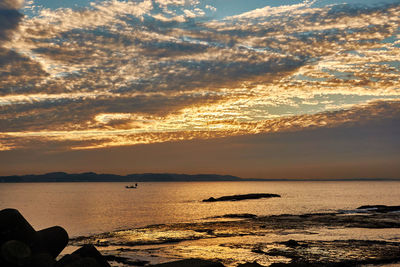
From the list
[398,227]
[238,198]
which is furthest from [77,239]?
[238,198]

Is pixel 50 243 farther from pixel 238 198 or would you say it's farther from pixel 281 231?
pixel 238 198

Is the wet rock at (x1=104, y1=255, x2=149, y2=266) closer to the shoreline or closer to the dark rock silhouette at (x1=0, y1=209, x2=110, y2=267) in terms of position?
the shoreline

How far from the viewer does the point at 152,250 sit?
34844 millimetres

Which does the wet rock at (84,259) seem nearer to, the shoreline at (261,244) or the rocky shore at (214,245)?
the rocky shore at (214,245)

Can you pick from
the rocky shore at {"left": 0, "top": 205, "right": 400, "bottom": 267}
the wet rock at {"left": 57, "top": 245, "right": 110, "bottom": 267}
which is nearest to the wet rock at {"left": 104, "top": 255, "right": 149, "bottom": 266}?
the rocky shore at {"left": 0, "top": 205, "right": 400, "bottom": 267}

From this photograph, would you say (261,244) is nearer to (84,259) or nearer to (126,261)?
(126,261)

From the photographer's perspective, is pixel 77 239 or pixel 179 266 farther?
pixel 77 239

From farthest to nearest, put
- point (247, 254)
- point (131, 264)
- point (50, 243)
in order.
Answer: point (247, 254) < point (131, 264) < point (50, 243)

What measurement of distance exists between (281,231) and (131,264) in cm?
2378

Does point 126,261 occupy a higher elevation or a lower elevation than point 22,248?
lower

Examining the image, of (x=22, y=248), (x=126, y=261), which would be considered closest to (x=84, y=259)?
(x=22, y=248)

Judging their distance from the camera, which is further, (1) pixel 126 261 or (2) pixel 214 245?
(2) pixel 214 245

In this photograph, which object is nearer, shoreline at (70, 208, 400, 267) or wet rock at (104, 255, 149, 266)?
wet rock at (104, 255, 149, 266)

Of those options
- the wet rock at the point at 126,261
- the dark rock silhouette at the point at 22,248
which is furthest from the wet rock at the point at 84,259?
the wet rock at the point at 126,261
